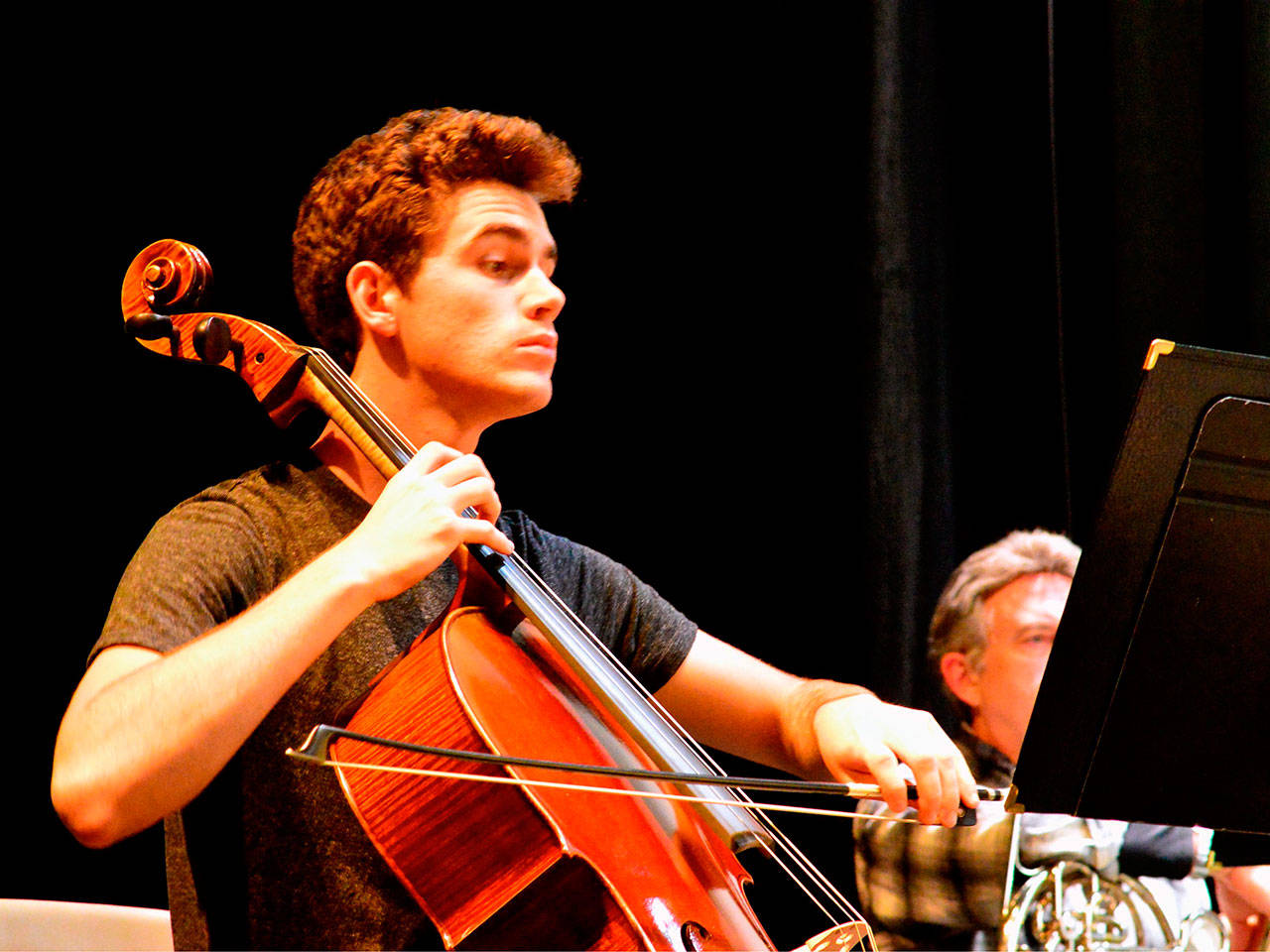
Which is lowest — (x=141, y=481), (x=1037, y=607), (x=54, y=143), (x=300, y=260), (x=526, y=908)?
(x=1037, y=607)

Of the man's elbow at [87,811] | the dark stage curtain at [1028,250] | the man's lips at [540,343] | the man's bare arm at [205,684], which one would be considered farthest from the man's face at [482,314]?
the dark stage curtain at [1028,250]

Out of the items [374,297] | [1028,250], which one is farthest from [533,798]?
[1028,250]

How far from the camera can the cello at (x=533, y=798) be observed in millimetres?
1138

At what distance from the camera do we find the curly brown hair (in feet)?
5.39

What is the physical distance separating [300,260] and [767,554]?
3.90 ft

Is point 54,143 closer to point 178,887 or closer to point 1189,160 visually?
point 178,887

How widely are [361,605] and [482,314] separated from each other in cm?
49

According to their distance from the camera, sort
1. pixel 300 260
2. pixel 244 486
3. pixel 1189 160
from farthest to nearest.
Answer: pixel 1189 160
pixel 300 260
pixel 244 486

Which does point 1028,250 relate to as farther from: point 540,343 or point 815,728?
point 815,728

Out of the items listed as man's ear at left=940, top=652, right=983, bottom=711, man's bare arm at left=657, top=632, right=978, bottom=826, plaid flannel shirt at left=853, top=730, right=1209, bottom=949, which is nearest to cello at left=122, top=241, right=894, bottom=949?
man's bare arm at left=657, top=632, right=978, bottom=826

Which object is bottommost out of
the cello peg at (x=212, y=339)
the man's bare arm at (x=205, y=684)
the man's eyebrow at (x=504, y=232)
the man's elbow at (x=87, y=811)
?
the man's elbow at (x=87, y=811)

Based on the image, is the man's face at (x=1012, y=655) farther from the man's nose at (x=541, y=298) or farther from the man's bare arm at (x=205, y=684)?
the man's bare arm at (x=205, y=684)

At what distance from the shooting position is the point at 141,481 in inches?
86.9

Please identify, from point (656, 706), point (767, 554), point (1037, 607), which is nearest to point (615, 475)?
point (767, 554)
